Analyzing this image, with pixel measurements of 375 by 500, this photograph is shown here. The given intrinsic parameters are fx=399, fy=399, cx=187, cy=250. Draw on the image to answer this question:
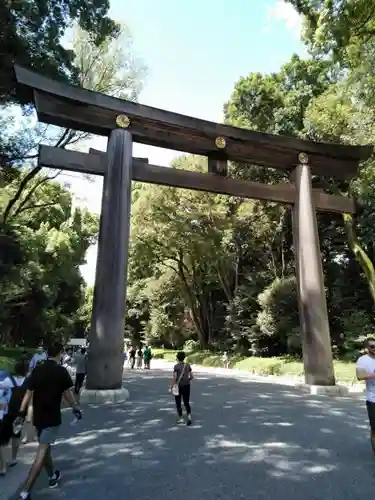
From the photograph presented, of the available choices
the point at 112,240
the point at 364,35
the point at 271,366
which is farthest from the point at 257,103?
the point at 112,240

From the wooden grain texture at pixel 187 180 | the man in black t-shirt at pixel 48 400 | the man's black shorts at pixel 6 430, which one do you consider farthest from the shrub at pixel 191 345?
the man in black t-shirt at pixel 48 400

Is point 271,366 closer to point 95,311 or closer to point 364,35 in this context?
point 95,311

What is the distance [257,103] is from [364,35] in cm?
1164

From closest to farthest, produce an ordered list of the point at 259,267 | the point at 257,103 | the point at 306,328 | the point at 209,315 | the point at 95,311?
the point at 95,311
the point at 306,328
the point at 257,103
the point at 259,267
the point at 209,315

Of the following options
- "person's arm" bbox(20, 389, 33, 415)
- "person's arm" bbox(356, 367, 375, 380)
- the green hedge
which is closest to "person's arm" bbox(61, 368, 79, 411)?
"person's arm" bbox(20, 389, 33, 415)

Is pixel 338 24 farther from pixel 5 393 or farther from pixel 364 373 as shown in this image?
pixel 5 393

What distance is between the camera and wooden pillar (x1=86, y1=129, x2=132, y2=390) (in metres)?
9.09

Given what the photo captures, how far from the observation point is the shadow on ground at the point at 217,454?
3.90 metres

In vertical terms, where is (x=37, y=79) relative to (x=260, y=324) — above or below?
above

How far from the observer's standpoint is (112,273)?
9586 millimetres

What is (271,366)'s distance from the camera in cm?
1925

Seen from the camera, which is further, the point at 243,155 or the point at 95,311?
the point at 243,155

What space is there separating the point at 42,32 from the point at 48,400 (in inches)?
449

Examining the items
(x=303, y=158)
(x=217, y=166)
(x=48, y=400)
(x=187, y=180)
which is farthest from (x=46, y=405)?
(x=303, y=158)
